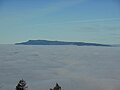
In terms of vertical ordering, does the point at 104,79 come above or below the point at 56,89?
above

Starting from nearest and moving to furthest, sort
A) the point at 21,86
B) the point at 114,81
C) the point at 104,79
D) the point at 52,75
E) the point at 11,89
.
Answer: the point at 21,86, the point at 11,89, the point at 114,81, the point at 104,79, the point at 52,75

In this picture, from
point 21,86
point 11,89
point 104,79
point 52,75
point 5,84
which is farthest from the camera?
point 52,75

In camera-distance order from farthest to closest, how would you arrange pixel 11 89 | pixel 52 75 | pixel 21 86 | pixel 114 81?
pixel 52 75 < pixel 114 81 < pixel 11 89 < pixel 21 86

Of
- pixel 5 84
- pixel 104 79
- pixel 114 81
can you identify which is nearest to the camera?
pixel 5 84

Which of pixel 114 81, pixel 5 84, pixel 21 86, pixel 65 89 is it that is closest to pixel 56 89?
pixel 21 86

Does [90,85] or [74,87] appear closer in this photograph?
[74,87]

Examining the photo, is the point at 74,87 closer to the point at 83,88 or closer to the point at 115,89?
the point at 83,88

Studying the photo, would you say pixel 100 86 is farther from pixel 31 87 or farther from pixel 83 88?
pixel 31 87

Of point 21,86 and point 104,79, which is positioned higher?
point 104,79

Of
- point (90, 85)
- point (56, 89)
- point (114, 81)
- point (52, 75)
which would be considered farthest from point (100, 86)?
point (56, 89)
